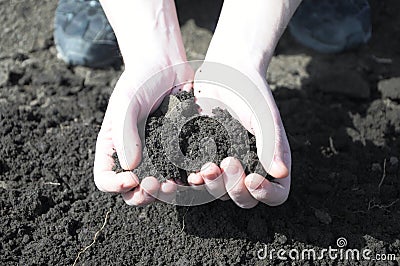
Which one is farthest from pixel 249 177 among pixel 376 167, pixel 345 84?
pixel 345 84

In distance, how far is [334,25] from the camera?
2.68 m

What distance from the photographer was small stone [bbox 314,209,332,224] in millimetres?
1878

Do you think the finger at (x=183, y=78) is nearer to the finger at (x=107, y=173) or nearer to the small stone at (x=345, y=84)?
the finger at (x=107, y=173)

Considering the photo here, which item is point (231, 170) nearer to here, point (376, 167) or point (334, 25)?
point (376, 167)

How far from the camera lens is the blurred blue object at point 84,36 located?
8.46 feet

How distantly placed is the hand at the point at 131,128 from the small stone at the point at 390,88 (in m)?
0.93

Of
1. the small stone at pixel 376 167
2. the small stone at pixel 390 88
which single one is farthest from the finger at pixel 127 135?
the small stone at pixel 390 88

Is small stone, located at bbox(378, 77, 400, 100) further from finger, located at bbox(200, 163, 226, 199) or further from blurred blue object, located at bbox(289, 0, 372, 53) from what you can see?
finger, located at bbox(200, 163, 226, 199)

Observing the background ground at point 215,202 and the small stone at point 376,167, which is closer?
the background ground at point 215,202

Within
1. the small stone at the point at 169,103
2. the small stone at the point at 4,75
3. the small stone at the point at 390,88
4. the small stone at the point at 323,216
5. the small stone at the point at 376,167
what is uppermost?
the small stone at the point at 169,103

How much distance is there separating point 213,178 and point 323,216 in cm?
45

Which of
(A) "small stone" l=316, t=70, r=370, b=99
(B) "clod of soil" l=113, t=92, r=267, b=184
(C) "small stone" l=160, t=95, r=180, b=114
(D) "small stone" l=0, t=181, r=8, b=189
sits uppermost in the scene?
(C) "small stone" l=160, t=95, r=180, b=114

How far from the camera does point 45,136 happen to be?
7.27ft

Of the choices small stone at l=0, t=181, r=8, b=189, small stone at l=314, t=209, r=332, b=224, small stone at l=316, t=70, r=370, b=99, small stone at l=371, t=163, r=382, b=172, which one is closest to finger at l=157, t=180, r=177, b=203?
small stone at l=314, t=209, r=332, b=224
